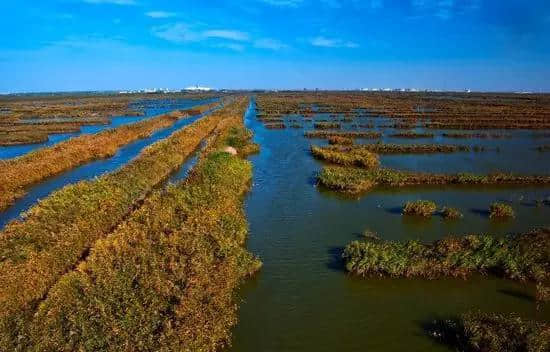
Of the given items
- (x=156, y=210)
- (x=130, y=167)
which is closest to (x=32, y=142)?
(x=130, y=167)

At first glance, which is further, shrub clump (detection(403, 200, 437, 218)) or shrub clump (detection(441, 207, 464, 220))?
shrub clump (detection(403, 200, 437, 218))

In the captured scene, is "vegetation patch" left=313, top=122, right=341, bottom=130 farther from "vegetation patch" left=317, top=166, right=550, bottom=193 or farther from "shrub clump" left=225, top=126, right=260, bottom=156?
"vegetation patch" left=317, top=166, right=550, bottom=193

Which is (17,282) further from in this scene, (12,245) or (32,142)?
(32,142)

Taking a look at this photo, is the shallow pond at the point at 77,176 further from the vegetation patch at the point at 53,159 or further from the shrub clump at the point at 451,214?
the shrub clump at the point at 451,214

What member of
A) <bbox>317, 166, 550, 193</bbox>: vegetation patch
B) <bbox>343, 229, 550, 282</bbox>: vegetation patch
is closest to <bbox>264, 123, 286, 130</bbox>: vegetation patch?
<bbox>317, 166, 550, 193</bbox>: vegetation patch

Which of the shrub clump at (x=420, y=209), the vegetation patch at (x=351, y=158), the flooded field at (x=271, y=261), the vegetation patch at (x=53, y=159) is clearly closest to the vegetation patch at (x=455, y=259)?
the flooded field at (x=271, y=261)

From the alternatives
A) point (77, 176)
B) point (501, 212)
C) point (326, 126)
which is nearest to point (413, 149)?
point (501, 212)
